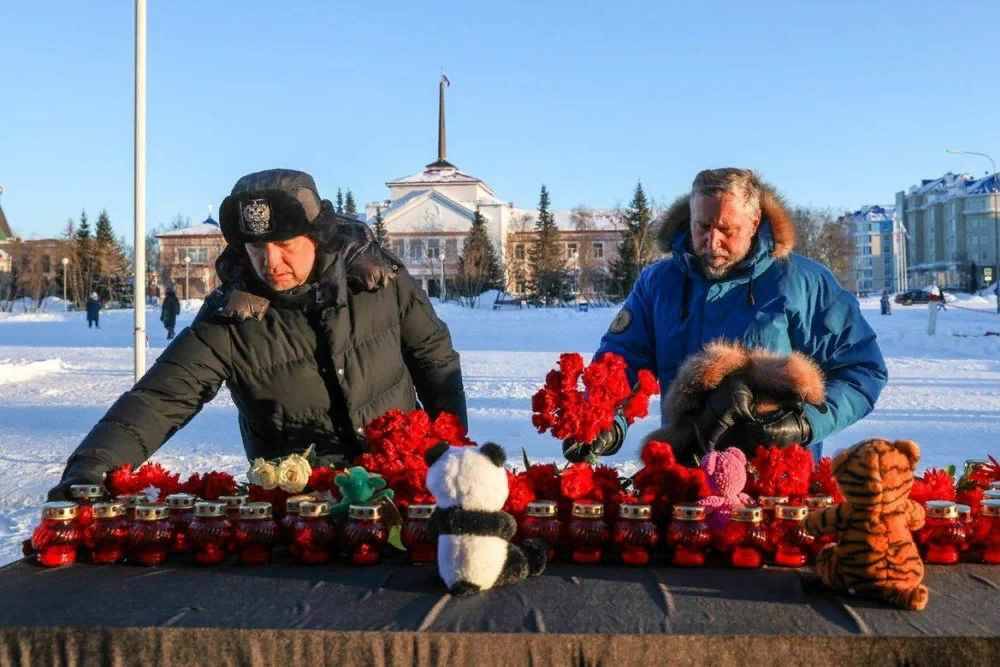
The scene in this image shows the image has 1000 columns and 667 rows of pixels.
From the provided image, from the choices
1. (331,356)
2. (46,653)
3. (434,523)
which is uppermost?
(331,356)

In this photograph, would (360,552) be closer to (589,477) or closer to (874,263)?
(589,477)

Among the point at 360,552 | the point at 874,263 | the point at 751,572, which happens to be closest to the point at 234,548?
the point at 360,552

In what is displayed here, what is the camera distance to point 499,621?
145 centimetres

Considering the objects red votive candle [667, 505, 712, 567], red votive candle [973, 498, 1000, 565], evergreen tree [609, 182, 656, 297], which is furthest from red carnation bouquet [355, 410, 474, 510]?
evergreen tree [609, 182, 656, 297]

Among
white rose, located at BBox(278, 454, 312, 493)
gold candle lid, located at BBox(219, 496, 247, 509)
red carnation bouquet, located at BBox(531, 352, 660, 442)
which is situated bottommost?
gold candle lid, located at BBox(219, 496, 247, 509)

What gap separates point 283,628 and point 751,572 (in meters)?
0.87

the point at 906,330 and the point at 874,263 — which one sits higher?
the point at 874,263

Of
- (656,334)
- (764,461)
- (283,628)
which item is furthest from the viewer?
(656,334)

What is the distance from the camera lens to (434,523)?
1.60 m

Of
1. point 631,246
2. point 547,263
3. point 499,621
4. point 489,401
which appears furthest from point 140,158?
point 547,263

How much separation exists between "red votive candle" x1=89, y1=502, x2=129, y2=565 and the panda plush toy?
691 millimetres

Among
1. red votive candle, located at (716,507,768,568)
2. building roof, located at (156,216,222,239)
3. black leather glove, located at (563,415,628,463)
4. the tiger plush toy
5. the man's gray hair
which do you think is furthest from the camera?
building roof, located at (156,216,222,239)

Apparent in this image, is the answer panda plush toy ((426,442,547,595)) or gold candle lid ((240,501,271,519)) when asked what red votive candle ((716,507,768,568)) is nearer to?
panda plush toy ((426,442,547,595))

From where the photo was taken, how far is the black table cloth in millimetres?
1379
